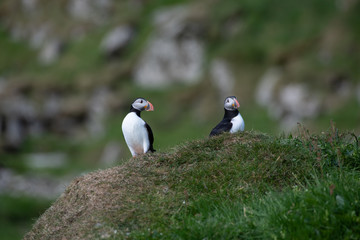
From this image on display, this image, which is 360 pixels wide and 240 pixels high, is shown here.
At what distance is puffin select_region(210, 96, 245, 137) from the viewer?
895 cm

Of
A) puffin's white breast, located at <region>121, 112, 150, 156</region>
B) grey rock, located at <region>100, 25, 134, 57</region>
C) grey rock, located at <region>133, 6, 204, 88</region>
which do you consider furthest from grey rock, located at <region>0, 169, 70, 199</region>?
puffin's white breast, located at <region>121, 112, 150, 156</region>

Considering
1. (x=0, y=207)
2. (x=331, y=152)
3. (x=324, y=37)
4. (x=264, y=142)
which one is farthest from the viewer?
(x=324, y=37)

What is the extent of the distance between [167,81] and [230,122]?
3224 cm

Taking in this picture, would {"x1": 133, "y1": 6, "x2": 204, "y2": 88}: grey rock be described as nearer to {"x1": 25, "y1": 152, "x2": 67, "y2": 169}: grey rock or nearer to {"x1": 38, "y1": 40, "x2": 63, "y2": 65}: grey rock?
{"x1": 25, "y1": 152, "x2": 67, "y2": 169}: grey rock

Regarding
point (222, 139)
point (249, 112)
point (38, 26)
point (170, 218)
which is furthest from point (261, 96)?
point (38, 26)

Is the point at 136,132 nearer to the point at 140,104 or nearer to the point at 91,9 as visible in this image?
the point at 140,104

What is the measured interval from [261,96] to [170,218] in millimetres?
26455

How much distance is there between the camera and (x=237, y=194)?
632cm

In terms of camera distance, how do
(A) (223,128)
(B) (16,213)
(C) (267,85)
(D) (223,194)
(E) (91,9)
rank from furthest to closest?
(E) (91,9) → (C) (267,85) → (B) (16,213) → (A) (223,128) → (D) (223,194)

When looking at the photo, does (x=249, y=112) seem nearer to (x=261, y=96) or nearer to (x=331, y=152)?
(x=261, y=96)

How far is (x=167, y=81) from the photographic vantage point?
4119 cm

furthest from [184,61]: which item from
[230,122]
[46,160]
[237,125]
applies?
[237,125]

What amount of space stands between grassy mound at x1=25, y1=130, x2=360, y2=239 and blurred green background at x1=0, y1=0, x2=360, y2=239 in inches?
578

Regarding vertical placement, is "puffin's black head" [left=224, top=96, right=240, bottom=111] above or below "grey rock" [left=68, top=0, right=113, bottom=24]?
below
